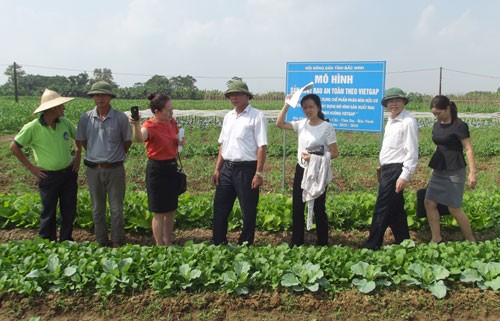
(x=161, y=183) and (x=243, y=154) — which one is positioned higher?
(x=243, y=154)

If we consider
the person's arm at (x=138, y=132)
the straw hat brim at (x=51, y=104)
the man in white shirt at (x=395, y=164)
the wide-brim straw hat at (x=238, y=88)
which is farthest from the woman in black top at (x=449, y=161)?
the straw hat brim at (x=51, y=104)

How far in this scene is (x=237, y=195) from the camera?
4.71 m

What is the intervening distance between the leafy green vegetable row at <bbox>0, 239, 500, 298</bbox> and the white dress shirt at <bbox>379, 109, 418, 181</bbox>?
894mm

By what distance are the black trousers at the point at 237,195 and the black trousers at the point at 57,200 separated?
1742 mm

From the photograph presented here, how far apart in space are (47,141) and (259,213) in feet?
8.95

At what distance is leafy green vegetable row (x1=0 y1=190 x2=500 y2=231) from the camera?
18.5 feet

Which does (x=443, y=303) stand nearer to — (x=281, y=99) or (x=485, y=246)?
(x=485, y=246)

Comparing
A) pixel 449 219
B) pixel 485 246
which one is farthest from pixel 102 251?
pixel 449 219

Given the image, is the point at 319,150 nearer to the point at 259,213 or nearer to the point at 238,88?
the point at 238,88

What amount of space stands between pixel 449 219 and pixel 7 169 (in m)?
9.36

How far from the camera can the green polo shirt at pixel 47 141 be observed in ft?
15.3

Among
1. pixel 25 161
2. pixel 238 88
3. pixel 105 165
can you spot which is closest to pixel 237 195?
pixel 238 88

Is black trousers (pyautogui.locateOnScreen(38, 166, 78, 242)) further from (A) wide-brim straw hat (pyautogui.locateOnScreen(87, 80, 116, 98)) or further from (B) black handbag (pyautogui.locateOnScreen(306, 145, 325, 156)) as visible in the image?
(B) black handbag (pyautogui.locateOnScreen(306, 145, 325, 156))

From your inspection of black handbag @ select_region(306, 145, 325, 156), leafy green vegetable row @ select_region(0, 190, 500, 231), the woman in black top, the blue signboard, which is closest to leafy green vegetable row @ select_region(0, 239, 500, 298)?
the woman in black top
